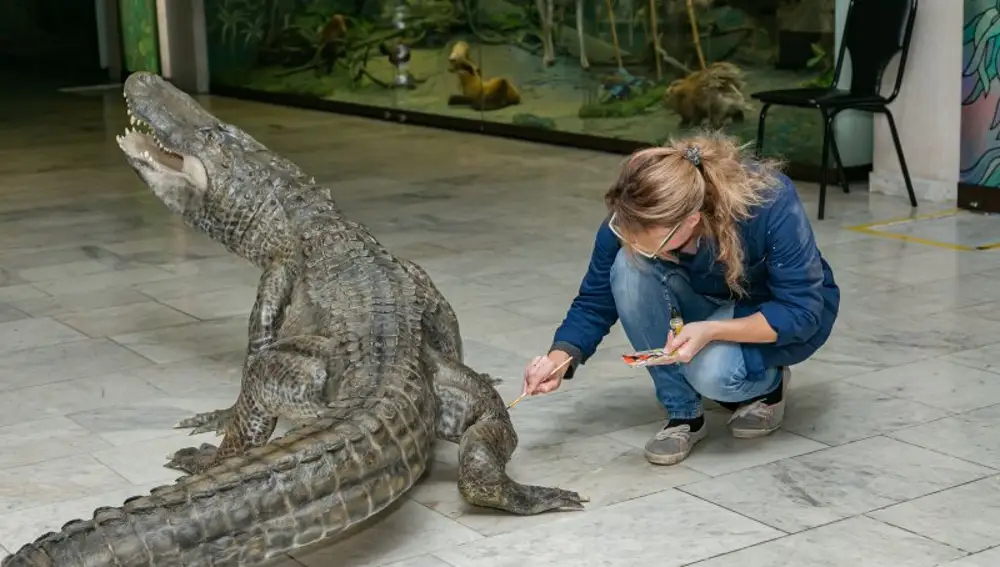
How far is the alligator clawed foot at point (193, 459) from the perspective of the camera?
3430 mm

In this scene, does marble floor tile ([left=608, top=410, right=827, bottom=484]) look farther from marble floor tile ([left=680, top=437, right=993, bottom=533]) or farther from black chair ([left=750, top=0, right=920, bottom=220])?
black chair ([left=750, top=0, right=920, bottom=220])

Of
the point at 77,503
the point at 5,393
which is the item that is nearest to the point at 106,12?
the point at 5,393

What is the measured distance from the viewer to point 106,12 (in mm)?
14375

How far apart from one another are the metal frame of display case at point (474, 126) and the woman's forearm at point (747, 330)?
426 cm

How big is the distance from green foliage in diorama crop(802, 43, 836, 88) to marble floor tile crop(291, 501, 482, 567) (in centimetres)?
480

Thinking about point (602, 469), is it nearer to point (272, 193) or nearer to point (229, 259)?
point (272, 193)

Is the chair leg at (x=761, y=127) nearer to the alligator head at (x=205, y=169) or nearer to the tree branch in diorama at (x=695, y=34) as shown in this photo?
the tree branch in diorama at (x=695, y=34)

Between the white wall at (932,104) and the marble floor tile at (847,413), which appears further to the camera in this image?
the white wall at (932,104)

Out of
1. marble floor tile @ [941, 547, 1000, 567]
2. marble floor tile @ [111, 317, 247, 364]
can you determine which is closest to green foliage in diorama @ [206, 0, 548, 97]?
marble floor tile @ [111, 317, 247, 364]

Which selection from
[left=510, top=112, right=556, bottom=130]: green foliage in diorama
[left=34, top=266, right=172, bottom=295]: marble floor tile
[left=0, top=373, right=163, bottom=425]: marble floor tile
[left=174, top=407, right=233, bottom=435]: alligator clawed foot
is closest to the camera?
[left=174, top=407, right=233, bottom=435]: alligator clawed foot

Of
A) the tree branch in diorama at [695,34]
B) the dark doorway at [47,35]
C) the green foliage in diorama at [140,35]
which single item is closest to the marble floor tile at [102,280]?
the tree branch in diorama at [695,34]

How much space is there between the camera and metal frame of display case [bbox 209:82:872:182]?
7465mm

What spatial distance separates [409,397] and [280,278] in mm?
937

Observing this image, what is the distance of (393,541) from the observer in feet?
9.71
